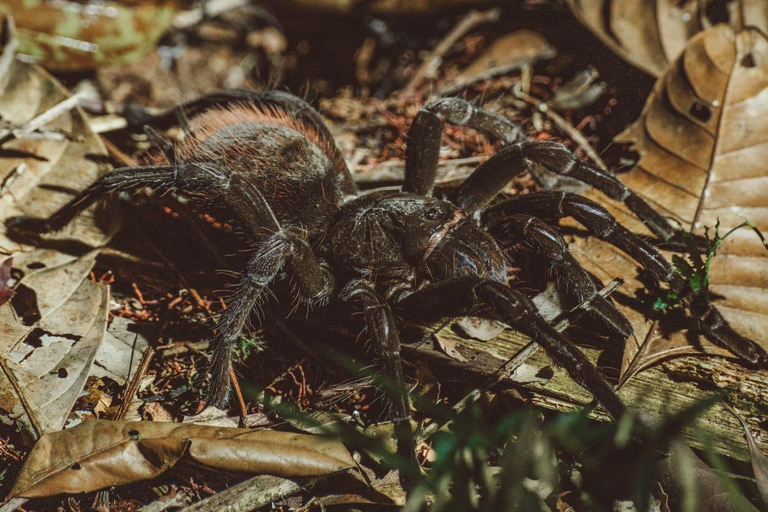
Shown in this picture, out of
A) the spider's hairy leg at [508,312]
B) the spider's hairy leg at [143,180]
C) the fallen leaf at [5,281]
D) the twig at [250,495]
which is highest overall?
the spider's hairy leg at [143,180]

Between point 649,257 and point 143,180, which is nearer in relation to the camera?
point 649,257

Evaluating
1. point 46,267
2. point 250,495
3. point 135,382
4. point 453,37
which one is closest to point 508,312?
point 250,495

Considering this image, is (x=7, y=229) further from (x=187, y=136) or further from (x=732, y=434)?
(x=732, y=434)

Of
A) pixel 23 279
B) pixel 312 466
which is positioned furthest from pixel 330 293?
pixel 23 279

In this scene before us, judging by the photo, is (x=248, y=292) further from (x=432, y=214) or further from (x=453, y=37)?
(x=453, y=37)

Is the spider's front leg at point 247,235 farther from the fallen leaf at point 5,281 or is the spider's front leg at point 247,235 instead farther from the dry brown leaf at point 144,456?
the fallen leaf at point 5,281

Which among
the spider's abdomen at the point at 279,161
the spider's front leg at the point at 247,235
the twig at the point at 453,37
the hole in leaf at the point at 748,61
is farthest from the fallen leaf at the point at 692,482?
the twig at the point at 453,37

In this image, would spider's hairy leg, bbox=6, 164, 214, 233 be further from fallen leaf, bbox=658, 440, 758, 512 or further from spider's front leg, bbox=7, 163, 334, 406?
fallen leaf, bbox=658, 440, 758, 512
